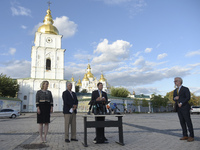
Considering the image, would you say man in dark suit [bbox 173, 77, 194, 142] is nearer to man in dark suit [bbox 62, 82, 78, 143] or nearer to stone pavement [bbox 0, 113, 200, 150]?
stone pavement [bbox 0, 113, 200, 150]

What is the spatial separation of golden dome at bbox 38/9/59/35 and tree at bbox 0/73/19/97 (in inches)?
587

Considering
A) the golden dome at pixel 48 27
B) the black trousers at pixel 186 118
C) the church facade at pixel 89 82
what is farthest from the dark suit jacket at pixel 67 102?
the church facade at pixel 89 82

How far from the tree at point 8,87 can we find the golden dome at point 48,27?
14917 millimetres

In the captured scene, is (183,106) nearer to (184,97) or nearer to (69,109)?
(184,97)

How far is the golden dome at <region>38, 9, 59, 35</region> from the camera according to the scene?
45406 mm

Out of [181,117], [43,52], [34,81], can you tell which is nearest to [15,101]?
[34,81]

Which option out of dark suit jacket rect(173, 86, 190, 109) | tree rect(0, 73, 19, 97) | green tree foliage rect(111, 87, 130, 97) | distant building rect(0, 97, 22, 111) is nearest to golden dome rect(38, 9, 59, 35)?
tree rect(0, 73, 19, 97)

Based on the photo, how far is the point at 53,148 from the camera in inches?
189

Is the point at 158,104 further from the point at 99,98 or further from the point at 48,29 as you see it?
the point at 99,98

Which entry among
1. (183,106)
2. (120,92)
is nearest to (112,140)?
(183,106)

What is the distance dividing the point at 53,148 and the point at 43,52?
41.9 m

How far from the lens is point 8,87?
39.8 m

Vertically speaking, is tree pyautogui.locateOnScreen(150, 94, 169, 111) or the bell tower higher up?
the bell tower

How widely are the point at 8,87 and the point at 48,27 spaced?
18246 mm
